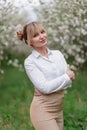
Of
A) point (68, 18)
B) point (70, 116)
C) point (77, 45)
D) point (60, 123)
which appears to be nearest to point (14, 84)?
point (77, 45)

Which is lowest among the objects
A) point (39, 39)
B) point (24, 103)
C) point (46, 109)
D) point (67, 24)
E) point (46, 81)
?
point (24, 103)

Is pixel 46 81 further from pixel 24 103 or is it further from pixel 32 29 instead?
pixel 24 103

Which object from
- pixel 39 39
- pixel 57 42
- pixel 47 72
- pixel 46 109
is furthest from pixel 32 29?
pixel 57 42

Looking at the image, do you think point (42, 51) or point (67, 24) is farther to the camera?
point (67, 24)

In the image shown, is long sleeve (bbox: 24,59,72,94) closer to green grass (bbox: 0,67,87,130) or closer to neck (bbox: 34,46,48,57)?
neck (bbox: 34,46,48,57)

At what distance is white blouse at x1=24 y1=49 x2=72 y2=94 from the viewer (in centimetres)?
502

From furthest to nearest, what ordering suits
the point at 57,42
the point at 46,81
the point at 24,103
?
1. the point at 57,42
2. the point at 24,103
3. the point at 46,81

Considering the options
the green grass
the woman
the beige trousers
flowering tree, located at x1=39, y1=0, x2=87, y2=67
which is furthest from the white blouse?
flowering tree, located at x1=39, y1=0, x2=87, y2=67

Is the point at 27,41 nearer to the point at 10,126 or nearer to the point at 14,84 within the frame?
the point at 10,126

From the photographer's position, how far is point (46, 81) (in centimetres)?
505

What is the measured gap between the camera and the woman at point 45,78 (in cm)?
504

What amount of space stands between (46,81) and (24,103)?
561cm

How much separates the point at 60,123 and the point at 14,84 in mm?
9389

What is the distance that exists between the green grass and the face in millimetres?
2814
